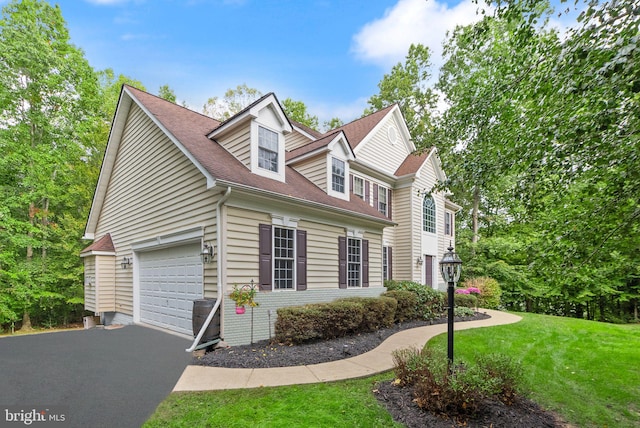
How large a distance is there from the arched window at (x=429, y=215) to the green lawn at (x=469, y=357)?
8413mm

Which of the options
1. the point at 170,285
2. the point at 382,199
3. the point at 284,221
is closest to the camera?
the point at 284,221

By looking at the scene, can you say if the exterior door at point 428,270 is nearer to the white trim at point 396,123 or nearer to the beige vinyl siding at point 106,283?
the white trim at point 396,123

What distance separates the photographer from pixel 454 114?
17.7 ft

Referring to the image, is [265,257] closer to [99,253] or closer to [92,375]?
[92,375]

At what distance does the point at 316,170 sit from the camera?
11398 mm

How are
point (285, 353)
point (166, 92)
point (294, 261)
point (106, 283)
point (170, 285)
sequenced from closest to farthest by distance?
point (285, 353) → point (294, 261) → point (170, 285) → point (106, 283) → point (166, 92)

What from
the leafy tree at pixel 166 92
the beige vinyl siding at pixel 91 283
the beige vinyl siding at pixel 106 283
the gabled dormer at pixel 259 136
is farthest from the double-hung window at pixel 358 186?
the leafy tree at pixel 166 92

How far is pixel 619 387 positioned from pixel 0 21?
75.9 ft

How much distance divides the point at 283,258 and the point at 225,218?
195 centimetres

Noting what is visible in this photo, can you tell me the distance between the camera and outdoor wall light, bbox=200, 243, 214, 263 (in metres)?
7.17

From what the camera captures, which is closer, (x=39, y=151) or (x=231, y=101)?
(x=39, y=151)

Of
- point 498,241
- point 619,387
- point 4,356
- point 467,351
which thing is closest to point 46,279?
point 4,356

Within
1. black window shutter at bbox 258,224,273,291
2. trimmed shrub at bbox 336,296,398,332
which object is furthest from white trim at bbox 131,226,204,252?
trimmed shrub at bbox 336,296,398,332

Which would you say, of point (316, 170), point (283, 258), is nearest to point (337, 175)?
point (316, 170)
